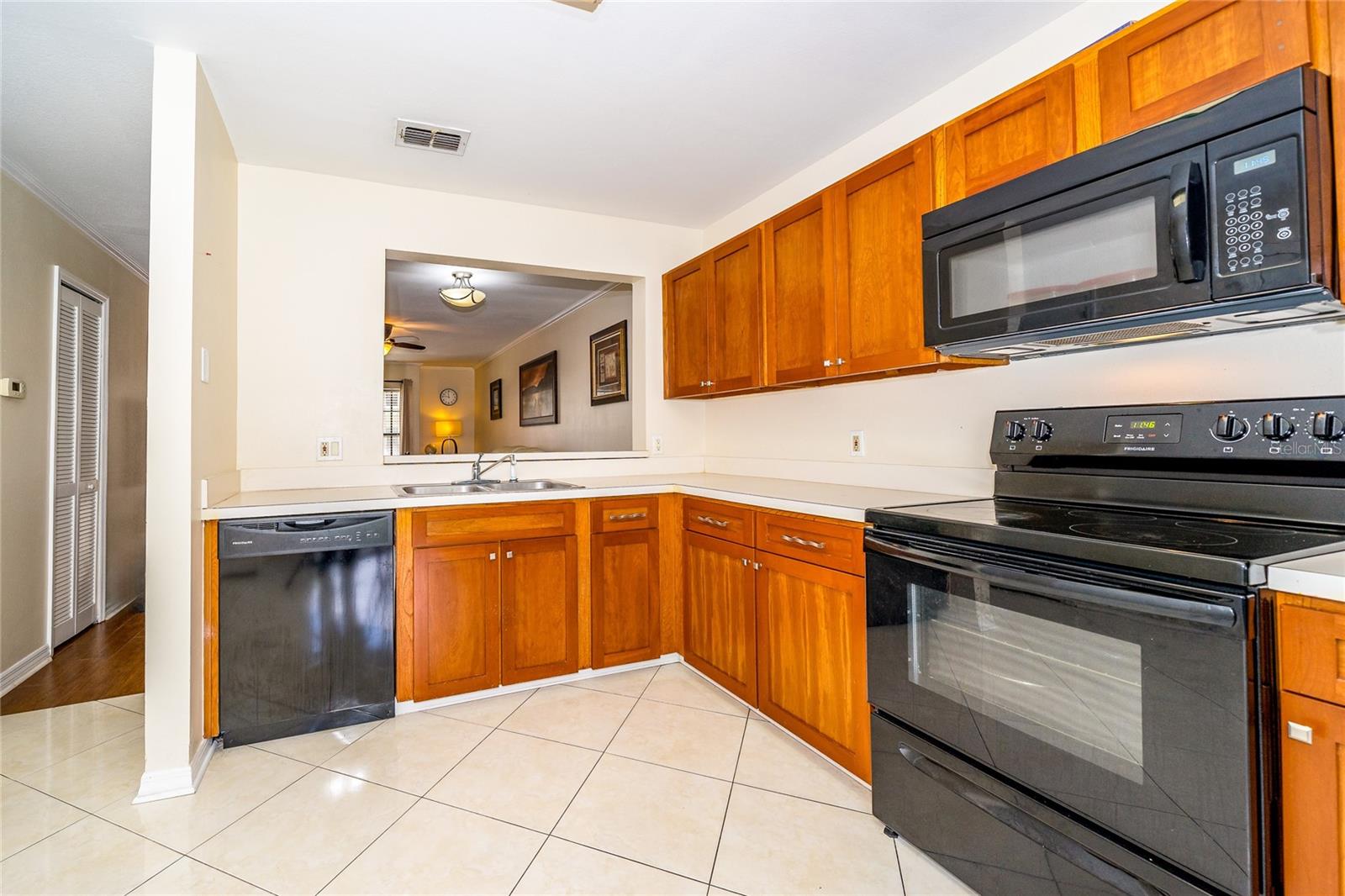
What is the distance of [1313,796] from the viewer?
0.94 metres

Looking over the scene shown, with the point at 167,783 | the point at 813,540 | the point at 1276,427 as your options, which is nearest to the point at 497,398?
the point at 167,783

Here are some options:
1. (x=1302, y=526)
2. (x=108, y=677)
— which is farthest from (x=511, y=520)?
(x=1302, y=526)

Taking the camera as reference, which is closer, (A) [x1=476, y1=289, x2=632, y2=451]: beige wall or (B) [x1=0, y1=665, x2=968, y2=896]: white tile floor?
(B) [x1=0, y1=665, x2=968, y2=896]: white tile floor

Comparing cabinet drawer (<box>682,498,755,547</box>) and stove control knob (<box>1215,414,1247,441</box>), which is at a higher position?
stove control knob (<box>1215,414,1247,441</box>)

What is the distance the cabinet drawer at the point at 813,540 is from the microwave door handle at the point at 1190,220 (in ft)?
A: 3.33

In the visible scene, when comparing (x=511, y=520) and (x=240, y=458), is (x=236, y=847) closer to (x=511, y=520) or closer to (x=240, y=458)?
(x=511, y=520)

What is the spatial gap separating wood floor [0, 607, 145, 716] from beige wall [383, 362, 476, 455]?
6137 millimetres

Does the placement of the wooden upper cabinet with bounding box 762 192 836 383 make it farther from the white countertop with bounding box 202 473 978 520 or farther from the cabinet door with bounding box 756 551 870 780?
the cabinet door with bounding box 756 551 870 780

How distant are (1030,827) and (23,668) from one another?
416 cm

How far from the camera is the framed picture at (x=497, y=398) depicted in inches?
338

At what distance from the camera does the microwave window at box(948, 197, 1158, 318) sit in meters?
1.36

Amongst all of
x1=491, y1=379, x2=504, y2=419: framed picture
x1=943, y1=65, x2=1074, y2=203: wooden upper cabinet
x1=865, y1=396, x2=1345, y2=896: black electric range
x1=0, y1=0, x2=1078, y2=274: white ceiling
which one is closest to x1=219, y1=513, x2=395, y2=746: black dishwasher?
x1=0, y1=0, x2=1078, y2=274: white ceiling

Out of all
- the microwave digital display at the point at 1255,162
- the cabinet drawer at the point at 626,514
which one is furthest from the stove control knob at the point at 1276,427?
the cabinet drawer at the point at 626,514

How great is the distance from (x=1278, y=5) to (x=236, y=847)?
312cm
